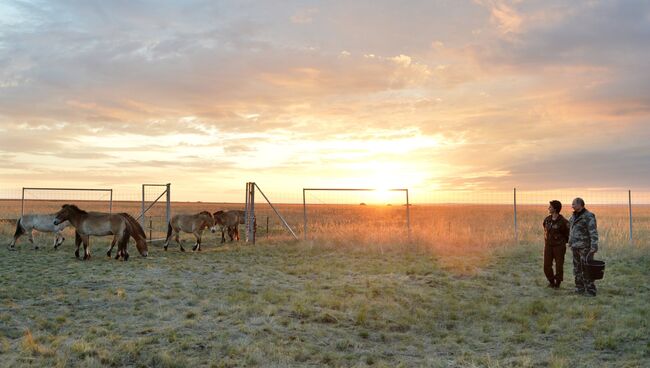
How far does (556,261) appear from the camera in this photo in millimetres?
11219

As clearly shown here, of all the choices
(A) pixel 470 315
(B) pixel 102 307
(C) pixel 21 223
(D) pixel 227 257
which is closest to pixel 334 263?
(D) pixel 227 257

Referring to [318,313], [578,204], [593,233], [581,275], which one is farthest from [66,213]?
[593,233]

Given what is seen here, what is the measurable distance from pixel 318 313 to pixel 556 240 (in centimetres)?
576

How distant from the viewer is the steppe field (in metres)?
6.52

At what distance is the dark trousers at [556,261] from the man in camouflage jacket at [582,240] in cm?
35

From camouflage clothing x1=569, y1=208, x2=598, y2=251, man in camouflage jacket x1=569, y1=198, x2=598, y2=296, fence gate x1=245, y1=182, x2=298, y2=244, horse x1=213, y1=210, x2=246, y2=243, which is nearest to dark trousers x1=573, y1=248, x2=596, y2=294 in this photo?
man in camouflage jacket x1=569, y1=198, x2=598, y2=296

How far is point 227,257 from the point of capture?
16.5 meters

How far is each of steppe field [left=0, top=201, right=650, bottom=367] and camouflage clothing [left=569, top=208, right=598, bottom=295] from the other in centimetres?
43

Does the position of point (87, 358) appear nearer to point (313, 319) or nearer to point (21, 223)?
point (313, 319)

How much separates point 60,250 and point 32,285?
293 inches

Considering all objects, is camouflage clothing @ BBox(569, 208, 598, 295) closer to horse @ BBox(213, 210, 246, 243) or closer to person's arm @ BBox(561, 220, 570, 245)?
person's arm @ BBox(561, 220, 570, 245)

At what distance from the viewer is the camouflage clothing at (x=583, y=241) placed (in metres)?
10.2

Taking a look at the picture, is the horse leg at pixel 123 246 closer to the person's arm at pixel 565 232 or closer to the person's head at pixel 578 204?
the person's arm at pixel 565 232

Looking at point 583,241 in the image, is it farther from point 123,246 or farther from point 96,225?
point 96,225
